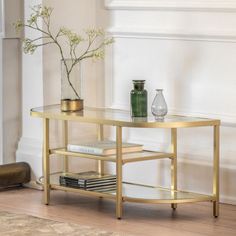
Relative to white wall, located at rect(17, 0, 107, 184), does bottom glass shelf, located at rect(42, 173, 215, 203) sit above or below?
below

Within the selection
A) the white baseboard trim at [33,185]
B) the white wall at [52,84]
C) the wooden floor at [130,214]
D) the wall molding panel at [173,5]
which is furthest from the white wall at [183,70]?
the white baseboard trim at [33,185]

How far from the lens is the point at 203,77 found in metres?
5.05

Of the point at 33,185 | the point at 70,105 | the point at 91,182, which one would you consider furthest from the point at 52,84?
the point at 91,182

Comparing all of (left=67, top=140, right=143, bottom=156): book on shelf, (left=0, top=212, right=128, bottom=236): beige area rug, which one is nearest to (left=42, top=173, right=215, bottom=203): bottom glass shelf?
(left=67, top=140, right=143, bottom=156): book on shelf

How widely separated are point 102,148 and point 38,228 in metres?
0.62

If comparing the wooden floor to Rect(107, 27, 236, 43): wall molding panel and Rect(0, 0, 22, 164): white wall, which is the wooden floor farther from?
→ Rect(107, 27, 236, 43): wall molding panel

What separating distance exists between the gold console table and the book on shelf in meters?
0.03

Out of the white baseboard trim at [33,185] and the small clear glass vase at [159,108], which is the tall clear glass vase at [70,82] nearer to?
the small clear glass vase at [159,108]

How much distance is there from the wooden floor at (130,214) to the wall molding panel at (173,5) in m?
1.12

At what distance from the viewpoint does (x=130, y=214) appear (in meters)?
4.80

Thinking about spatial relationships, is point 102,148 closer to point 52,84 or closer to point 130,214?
point 130,214

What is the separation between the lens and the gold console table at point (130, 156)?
15.2ft

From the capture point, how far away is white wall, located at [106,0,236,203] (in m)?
4.95

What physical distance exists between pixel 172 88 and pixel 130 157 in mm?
651
